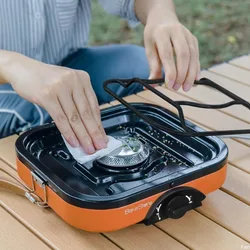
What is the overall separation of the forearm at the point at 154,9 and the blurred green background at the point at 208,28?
121 cm

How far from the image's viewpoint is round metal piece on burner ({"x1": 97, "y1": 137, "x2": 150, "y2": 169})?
3.06ft

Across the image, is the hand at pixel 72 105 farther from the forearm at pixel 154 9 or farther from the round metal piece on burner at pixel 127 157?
the forearm at pixel 154 9

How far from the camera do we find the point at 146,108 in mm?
1125

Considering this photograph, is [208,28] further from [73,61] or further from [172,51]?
[172,51]

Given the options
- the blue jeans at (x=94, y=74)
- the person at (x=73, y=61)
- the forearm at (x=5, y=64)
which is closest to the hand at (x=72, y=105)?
the person at (x=73, y=61)

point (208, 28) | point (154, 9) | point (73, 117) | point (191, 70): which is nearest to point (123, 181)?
point (73, 117)

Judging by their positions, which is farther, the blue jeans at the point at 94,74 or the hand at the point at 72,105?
the blue jeans at the point at 94,74

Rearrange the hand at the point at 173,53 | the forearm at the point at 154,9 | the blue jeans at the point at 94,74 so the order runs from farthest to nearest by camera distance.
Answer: the blue jeans at the point at 94,74
the forearm at the point at 154,9
the hand at the point at 173,53

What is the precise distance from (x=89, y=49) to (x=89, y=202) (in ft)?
2.73

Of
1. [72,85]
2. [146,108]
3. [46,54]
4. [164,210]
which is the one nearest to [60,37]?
[46,54]

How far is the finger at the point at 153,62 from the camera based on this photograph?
43.1 inches

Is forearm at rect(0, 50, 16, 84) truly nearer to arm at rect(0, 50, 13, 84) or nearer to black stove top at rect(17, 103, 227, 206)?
arm at rect(0, 50, 13, 84)

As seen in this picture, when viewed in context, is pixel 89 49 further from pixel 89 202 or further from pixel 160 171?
pixel 89 202

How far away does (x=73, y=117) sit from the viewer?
0.90m
